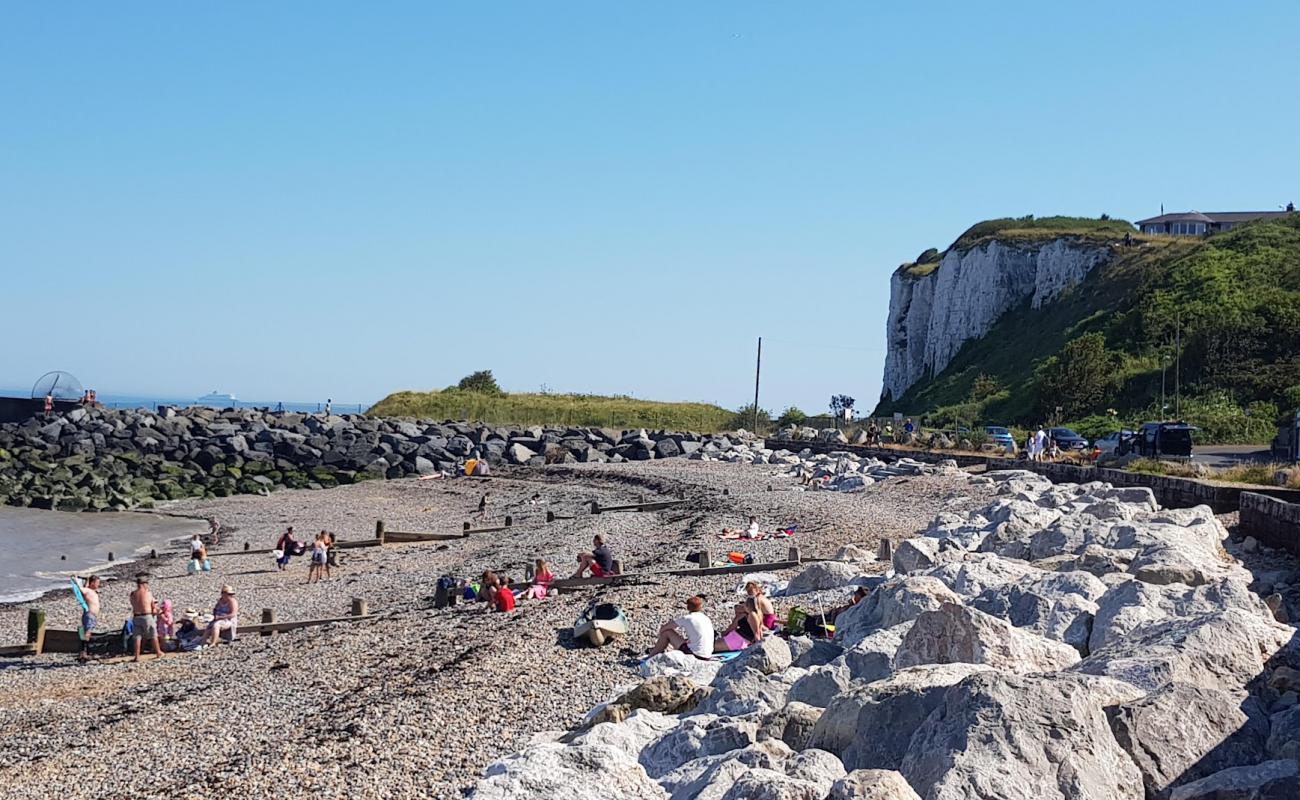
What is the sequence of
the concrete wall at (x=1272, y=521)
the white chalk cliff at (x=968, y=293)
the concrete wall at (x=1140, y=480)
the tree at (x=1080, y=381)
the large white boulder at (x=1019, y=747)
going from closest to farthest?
the large white boulder at (x=1019, y=747) < the concrete wall at (x=1272, y=521) < the concrete wall at (x=1140, y=480) < the tree at (x=1080, y=381) < the white chalk cliff at (x=968, y=293)

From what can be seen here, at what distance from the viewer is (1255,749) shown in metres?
6.20

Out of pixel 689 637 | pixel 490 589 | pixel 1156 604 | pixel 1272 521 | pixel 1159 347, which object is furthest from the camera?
pixel 1159 347

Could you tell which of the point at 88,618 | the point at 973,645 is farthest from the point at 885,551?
the point at 88,618

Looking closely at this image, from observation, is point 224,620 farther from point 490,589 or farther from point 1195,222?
point 1195,222

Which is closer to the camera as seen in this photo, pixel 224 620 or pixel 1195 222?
pixel 224 620

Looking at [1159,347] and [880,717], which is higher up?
[1159,347]

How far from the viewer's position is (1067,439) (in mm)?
38438

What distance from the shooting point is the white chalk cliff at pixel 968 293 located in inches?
2940

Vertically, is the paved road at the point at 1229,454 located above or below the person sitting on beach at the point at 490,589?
above

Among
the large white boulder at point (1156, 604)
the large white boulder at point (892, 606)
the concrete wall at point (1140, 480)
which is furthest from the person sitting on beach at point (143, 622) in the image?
the concrete wall at point (1140, 480)

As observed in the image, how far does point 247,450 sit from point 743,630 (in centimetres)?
3964

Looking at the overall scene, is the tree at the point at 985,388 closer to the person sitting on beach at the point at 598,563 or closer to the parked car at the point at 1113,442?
the parked car at the point at 1113,442

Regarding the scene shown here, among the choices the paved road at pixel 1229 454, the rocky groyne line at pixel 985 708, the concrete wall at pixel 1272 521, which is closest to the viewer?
the rocky groyne line at pixel 985 708

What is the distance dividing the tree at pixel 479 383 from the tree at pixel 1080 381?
33.9 metres
